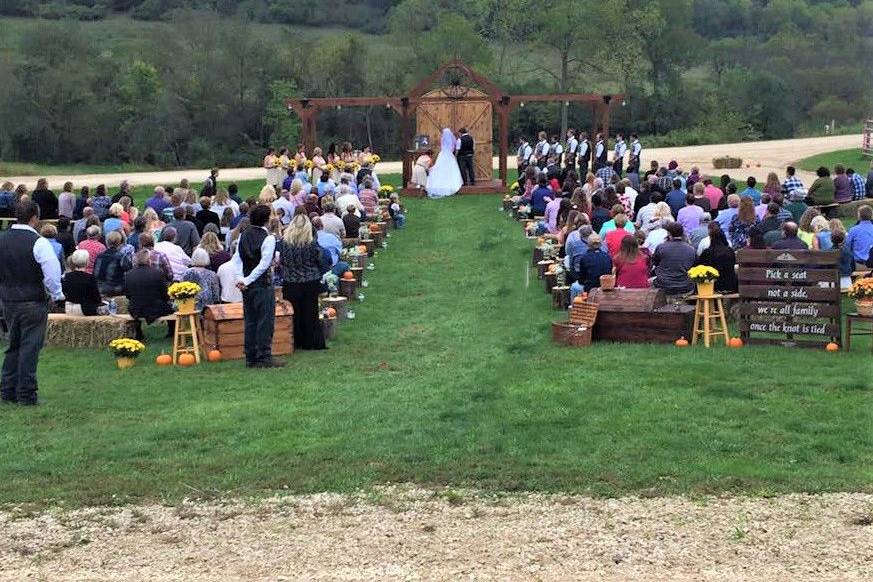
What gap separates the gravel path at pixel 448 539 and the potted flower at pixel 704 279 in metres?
5.23

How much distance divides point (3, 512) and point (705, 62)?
75.2 metres

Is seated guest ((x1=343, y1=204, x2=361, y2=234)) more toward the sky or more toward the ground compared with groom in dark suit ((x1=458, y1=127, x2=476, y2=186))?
more toward the ground

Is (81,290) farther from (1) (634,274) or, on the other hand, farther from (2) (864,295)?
(2) (864,295)

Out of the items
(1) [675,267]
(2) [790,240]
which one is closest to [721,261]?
(1) [675,267]

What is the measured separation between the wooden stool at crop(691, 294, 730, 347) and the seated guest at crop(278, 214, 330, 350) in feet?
13.0

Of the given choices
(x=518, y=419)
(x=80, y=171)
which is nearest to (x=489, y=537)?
(x=518, y=419)

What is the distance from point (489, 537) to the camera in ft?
25.8

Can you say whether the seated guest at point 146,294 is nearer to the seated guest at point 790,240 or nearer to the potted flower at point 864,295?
the seated guest at point 790,240

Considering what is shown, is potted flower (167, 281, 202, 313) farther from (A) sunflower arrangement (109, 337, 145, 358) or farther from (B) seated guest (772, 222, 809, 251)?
(B) seated guest (772, 222, 809, 251)

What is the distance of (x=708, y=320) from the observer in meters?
13.7

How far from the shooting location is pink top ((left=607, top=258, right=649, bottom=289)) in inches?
590

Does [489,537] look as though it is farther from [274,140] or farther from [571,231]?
[274,140]

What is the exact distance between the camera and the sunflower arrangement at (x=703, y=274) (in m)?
13.7

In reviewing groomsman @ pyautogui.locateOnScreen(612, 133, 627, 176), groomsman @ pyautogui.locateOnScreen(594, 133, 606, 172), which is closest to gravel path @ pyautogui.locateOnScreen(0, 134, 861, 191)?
groomsman @ pyautogui.locateOnScreen(612, 133, 627, 176)
